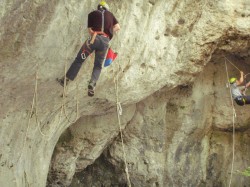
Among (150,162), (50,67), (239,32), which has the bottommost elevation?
(150,162)

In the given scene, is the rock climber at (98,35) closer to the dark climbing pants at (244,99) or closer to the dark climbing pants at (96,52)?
the dark climbing pants at (96,52)

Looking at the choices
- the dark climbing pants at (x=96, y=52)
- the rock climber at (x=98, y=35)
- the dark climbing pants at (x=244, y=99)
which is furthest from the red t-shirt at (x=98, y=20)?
the dark climbing pants at (x=244, y=99)

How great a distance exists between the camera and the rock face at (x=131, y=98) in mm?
6570

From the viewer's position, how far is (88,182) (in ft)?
37.6

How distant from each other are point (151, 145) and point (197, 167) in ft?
5.78

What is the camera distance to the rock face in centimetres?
657

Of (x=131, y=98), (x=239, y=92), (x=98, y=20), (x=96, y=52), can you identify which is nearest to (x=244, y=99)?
(x=239, y=92)

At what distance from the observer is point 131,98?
30.9 feet

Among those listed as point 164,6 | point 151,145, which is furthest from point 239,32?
point 151,145

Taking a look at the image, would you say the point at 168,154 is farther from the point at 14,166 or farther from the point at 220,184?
the point at 14,166

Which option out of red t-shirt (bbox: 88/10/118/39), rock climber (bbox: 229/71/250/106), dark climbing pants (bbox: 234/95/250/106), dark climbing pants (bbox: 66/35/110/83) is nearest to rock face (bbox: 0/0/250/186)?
dark climbing pants (bbox: 66/35/110/83)

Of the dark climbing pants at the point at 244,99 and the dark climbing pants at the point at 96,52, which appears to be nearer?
the dark climbing pants at the point at 96,52

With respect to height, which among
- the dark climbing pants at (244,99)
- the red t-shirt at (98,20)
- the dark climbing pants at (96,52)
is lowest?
the dark climbing pants at (96,52)

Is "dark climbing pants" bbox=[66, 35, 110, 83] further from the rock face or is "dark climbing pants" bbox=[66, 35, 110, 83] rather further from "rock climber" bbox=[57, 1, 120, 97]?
the rock face
